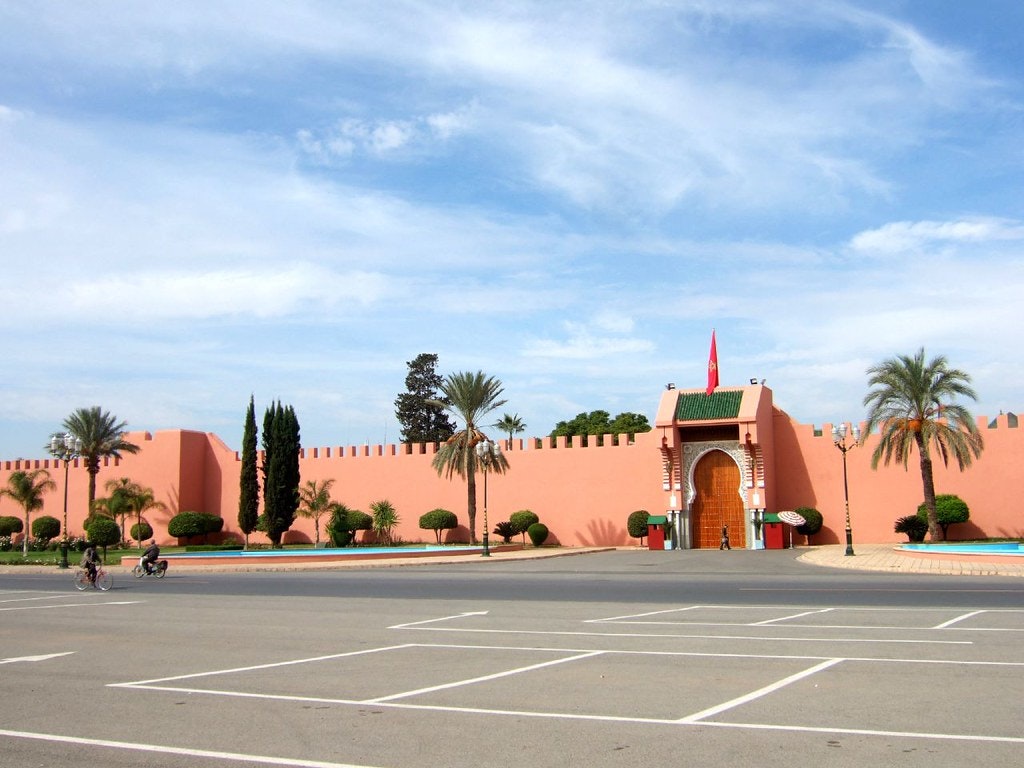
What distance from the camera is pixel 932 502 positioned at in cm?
3444

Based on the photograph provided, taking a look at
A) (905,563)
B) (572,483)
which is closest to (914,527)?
(905,563)

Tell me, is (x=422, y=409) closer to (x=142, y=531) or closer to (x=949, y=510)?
(x=142, y=531)

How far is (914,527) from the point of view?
120 ft

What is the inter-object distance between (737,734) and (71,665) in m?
7.79

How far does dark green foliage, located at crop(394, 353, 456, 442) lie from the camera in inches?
3159

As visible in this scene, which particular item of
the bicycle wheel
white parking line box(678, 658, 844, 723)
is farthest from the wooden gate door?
white parking line box(678, 658, 844, 723)

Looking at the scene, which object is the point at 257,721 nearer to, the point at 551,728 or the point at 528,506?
the point at 551,728

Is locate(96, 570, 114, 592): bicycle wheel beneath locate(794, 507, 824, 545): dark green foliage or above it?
beneath

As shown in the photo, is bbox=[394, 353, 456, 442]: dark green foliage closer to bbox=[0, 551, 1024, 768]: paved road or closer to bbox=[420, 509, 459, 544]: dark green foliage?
bbox=[420, 509, 459, 544]: dark green foliage

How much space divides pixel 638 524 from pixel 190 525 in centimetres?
2301

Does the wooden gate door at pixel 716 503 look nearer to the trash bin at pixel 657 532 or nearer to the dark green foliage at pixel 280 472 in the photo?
the trash bin at pixel 657 532

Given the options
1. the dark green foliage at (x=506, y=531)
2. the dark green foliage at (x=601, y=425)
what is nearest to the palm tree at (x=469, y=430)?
the dark green foliage at (x=506, y=531)

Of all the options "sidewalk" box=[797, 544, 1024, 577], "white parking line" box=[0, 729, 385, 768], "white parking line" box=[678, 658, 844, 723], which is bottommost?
"sidewalk" box=[797, 544, 1024, 577]

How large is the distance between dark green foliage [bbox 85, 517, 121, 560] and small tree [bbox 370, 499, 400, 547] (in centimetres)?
1232
